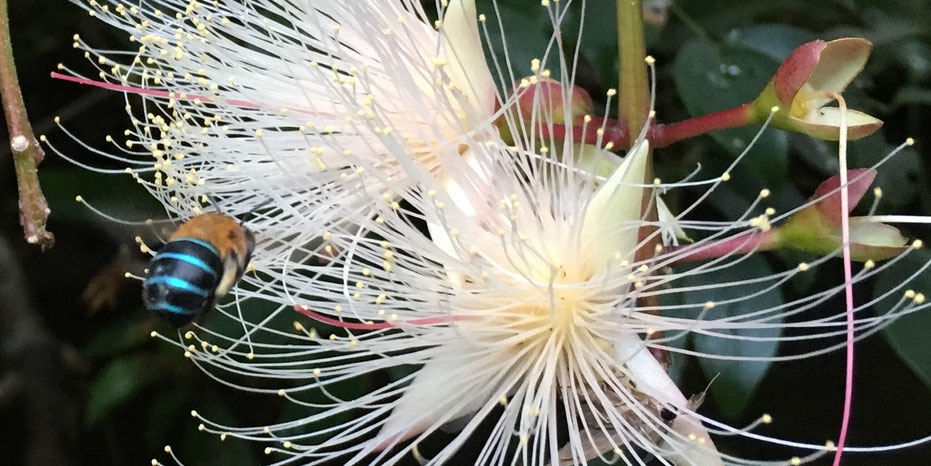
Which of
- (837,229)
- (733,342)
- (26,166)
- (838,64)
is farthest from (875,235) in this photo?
(26,166)

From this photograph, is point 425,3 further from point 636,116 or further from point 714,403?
point 714,403

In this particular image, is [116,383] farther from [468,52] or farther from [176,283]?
[468,52]

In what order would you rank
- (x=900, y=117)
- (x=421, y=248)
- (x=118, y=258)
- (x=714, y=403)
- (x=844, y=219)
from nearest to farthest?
(x=844, y=219), (x=421, y=248), (x=714, y=403), (x=900, y=117), (x=118, y=258)

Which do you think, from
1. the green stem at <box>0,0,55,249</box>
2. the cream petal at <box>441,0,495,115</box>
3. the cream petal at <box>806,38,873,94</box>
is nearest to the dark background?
the cream petal at <box>441,0,495,115</box>

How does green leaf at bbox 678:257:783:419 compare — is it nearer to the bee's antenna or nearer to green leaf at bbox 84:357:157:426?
the bee's antenna

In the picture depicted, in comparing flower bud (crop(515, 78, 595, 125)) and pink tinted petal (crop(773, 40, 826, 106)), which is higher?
pink tinted petal (crop(773, 40, 826, 106))

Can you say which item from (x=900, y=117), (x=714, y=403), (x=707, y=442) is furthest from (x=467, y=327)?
(x=900, y=117)
